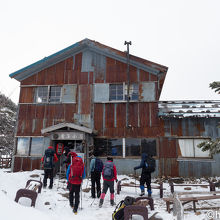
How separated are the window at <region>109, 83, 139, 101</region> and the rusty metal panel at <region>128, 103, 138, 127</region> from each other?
626mm

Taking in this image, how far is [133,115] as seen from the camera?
13445mm

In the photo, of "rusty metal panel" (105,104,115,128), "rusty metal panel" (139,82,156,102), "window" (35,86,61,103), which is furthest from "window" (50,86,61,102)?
"rusty metal panel" (139,82,156,102)

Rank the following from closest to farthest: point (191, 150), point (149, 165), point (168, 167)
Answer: point (149, 165), point (168, 167), point (191, 150)

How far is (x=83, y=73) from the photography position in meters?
14.8

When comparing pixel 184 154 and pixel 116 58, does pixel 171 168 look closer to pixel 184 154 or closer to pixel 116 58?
pixel 184 154

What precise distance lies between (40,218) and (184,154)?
10754 millimetres

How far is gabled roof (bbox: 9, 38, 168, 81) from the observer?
45.3ft

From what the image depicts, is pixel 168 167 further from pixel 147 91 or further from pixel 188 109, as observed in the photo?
pixel 147 91

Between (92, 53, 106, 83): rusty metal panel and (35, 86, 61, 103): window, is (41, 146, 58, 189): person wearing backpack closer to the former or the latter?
(35, 86, 61, 103): window

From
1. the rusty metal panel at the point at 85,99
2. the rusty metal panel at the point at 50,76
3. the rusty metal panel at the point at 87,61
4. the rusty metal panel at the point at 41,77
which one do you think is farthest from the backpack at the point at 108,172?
the rusty metal panel at the point at 41,77

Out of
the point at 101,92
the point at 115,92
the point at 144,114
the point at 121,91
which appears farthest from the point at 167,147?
the point at 101,92

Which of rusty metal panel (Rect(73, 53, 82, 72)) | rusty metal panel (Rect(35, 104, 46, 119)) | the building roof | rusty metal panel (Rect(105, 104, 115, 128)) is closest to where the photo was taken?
the building roof

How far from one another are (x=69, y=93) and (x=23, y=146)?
5115 mm

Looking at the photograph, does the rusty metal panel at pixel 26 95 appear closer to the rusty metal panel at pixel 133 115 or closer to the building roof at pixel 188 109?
the rusty metal panel at pixel 133 115
